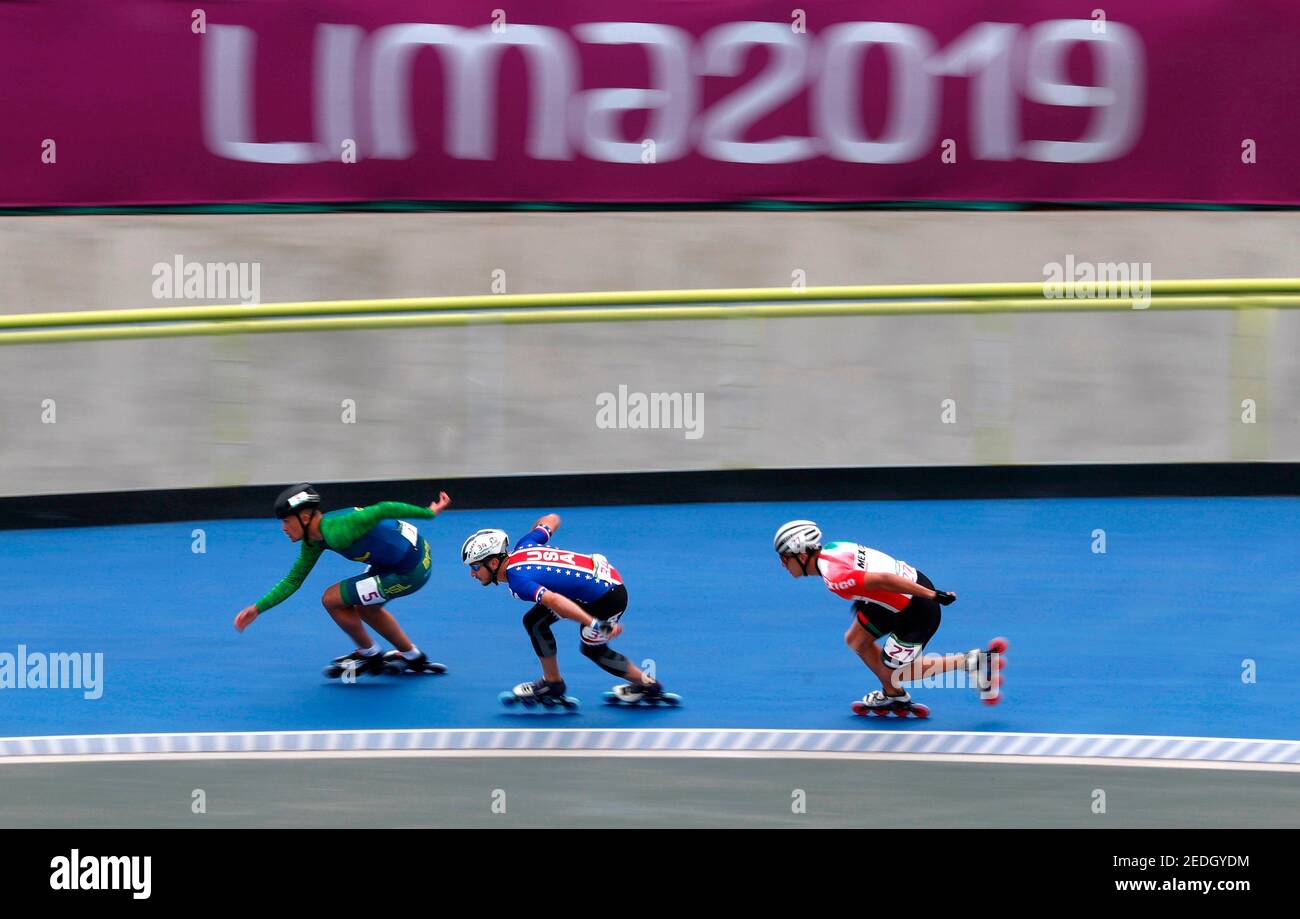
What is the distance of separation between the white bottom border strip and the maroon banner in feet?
19.7

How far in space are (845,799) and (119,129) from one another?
843cm

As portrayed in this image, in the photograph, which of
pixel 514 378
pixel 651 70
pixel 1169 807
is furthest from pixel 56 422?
pixel 1169 807

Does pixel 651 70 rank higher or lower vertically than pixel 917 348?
higher

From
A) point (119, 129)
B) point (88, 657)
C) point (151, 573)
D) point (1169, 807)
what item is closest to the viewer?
point (1169, 807)

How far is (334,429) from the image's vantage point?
460 inches

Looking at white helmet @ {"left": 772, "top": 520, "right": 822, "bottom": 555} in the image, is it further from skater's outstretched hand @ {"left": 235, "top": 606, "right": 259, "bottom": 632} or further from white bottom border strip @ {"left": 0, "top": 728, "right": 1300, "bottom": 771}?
skater's outstretched hand @ {"left": 235, "top": 606, "right": 259, "bottom": 632}

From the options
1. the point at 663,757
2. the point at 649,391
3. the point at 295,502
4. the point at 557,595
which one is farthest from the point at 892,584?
the point at 649,391

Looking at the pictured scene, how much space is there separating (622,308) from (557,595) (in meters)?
3.95

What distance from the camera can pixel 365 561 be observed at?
9.09 meters

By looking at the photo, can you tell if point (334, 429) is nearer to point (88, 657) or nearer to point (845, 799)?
point (88, 657)

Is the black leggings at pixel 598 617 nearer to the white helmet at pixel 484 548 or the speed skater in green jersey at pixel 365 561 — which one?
the white helmet at pixel 484 548

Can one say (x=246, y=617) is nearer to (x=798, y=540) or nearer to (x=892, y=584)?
(x=798, y=540)

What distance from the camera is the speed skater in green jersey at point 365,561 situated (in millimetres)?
8820

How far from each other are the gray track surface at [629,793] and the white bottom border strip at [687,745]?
0.14 meters
